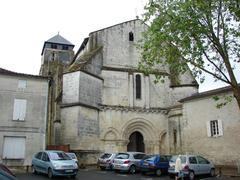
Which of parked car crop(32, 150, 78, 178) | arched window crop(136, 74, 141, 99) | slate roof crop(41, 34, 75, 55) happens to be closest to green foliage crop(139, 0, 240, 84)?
parked car crop(32, 150, 78, 178)

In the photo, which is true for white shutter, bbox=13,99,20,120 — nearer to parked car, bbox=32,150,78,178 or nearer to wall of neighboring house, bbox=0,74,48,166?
wall of neighboring house, bbox=0,74,48,166

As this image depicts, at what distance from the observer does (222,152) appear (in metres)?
18.7

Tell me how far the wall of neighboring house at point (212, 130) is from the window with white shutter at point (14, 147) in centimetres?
1133

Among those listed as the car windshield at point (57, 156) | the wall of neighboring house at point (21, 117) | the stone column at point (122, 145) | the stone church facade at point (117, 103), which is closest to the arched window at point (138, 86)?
the stone church facade at point (117, 103)

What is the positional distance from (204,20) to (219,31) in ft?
2.78

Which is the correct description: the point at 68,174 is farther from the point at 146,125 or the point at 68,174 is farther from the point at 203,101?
the point at 146,125

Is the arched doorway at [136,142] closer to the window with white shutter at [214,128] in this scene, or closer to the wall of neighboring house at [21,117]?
the window with white shutter at [214,128]

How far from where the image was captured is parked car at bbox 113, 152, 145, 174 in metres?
17.6

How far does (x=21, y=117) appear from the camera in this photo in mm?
18906

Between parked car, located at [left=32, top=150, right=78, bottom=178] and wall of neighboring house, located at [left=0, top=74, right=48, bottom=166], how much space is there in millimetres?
3193

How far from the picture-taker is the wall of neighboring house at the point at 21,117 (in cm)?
1836

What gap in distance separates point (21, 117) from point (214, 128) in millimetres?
12567

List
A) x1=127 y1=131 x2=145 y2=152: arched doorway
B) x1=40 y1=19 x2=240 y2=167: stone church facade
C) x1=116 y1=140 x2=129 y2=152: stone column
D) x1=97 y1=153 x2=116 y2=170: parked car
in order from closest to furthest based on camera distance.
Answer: x1=97 y1=153 x2=116 y2=170: parked car
x1=40 y1=19 x2=240 y2=167: stone church facade
x1=116 y1=140 x2=129 y2=152: stone column
x1=127 y1=131 x2=145 y2=152: arched doorway

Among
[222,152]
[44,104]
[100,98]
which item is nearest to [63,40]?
[100,98]
